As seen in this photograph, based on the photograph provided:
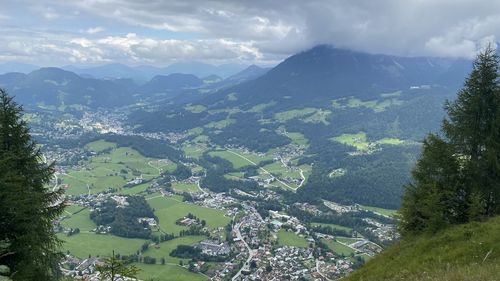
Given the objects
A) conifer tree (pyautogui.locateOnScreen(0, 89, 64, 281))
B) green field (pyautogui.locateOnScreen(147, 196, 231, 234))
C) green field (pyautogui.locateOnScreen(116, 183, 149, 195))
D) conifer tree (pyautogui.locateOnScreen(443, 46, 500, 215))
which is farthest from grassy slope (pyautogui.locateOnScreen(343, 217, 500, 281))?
green field (pyautogui.locateOnScreen(116, 183, 149, 195))

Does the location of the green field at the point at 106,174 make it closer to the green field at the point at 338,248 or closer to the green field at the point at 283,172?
the green field at the point at 283,172

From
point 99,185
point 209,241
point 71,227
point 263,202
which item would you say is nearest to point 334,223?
point 263,202

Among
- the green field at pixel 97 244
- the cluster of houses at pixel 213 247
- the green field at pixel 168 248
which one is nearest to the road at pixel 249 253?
the cluster of houses at pixel 213 247

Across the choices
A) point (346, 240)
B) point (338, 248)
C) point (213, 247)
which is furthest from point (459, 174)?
point (346, 240)

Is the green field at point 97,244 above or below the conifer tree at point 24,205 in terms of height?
below

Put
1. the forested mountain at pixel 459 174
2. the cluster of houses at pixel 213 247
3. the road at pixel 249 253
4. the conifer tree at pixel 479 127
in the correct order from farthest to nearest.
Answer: the cluster of houses at pixel 213 247, the road at pixel 249 253, the conifer tree at pixel 479 127, the forested mountain at pixel 459 174

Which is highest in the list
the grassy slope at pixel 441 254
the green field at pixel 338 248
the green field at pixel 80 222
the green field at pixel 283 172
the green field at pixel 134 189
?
the grassy slope at pixel 441 254
